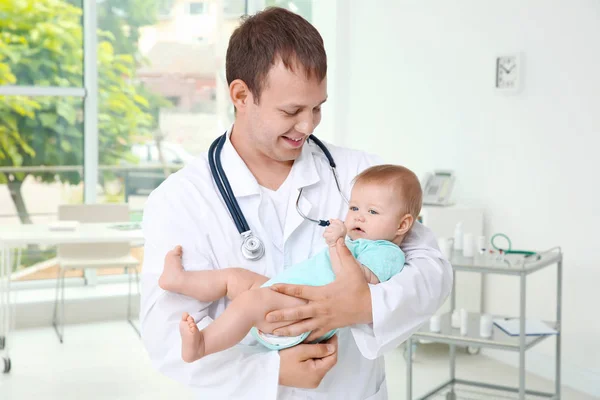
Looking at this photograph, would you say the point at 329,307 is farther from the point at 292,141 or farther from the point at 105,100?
the point at 105,100

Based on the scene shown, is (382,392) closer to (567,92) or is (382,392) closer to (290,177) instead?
(290,177)

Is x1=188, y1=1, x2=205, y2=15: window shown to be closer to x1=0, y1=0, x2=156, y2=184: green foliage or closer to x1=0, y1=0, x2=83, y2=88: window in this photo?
x1=0, y1=0, x2=156, y2=184: green foliage

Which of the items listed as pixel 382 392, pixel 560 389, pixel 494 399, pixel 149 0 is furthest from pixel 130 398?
pixel 149 0

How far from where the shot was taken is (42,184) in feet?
17.5

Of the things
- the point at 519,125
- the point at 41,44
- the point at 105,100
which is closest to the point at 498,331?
the point at 519,125

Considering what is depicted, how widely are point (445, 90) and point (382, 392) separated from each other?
3.24m

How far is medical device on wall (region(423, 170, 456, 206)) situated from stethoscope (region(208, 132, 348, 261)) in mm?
2793

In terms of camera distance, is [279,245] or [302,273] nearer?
[302,273]

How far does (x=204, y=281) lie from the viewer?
1364 millimetres

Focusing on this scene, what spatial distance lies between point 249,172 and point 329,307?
0.37 metres

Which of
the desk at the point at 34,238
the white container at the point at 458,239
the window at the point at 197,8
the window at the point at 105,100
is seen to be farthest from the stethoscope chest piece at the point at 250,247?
the window at the point at 197,8

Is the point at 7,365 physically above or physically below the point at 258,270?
below

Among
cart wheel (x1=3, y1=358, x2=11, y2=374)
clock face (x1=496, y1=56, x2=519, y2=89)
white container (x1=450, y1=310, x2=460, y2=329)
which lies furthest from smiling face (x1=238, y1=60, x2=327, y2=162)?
cart wheel (x1=3, y1=358, x2=11, y2=374)

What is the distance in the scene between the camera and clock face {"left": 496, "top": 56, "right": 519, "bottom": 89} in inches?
157
